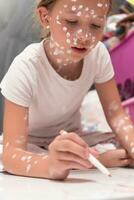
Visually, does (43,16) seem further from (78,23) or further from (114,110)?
(114,110)

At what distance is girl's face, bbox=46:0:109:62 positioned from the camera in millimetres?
805

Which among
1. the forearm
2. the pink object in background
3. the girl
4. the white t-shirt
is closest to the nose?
the girl

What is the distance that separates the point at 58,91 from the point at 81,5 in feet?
0.61

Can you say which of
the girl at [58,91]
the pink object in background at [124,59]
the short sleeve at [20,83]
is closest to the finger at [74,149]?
the girl at [58,91]

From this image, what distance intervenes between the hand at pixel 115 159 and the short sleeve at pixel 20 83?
172 mm

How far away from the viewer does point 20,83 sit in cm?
83

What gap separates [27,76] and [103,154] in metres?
0.20

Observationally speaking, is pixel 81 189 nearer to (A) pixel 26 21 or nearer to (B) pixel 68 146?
(B) pixel 68 146

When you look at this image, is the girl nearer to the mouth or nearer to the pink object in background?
the mouth

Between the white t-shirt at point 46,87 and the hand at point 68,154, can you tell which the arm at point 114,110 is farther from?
the hand at point 68,154

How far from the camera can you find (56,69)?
90 centimetres

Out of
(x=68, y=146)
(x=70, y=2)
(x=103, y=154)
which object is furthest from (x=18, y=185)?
(x=70, y=2)

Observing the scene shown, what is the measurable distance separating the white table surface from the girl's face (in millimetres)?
224

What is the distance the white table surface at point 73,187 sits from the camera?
0.63 meters
